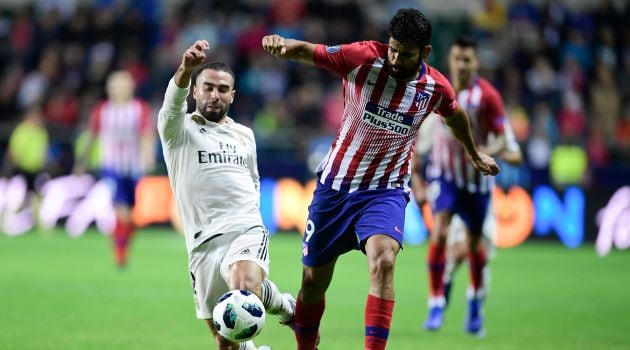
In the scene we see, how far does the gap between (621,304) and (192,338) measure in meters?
4.77

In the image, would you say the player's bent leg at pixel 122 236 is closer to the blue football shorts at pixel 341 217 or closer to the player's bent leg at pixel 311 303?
the player's bent leg at pixel 311 303

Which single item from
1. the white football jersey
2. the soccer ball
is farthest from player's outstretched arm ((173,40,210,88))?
the soccer ball

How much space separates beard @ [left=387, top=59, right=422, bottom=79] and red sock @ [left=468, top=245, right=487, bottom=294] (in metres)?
3.09

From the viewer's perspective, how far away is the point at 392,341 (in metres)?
8.02

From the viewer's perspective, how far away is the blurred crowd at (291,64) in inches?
734

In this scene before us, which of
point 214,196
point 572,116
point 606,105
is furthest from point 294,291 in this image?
point 606,105

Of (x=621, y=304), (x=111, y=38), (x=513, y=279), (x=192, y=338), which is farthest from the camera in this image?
(x=111, y=38)

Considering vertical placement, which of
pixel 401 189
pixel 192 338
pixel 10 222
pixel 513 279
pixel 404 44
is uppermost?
pixel 404 44

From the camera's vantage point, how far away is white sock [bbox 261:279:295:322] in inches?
253

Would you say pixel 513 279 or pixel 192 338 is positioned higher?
pixel 192 338

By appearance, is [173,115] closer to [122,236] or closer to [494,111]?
[494,111]

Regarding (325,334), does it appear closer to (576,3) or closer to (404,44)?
(404,44)

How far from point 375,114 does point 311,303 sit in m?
1.25

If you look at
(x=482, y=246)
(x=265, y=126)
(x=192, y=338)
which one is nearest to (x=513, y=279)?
(x=482, y=246)
